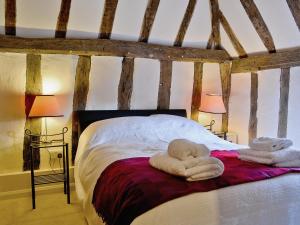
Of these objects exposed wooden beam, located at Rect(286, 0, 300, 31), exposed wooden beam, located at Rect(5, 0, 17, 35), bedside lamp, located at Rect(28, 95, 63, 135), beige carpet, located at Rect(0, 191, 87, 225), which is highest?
exposed wooden beam, located at Rect(286, 0, 300, 31)

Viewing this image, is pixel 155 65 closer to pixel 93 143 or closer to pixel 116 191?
pixel 93 143

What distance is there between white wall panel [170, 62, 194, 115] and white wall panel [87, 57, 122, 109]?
0.85m

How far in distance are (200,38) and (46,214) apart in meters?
2.96

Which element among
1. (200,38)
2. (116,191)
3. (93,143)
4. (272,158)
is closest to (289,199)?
(272,158)

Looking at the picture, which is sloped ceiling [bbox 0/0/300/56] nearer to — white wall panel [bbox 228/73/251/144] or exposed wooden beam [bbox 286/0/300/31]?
exposed wooden beam [bbox 286/0/300/31]

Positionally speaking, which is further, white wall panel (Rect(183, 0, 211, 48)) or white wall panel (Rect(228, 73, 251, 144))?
white wall panel (Rect(228, 73, 251, 144))

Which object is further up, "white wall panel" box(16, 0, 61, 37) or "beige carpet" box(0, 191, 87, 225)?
"white wall panel" box(16, 0, 61, 37)

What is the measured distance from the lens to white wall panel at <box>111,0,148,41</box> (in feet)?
10.7

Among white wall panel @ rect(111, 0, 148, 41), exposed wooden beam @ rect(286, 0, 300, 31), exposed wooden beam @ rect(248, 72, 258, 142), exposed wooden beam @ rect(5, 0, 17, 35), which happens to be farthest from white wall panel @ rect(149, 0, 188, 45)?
exposed wooden beam @ rect(5, 0, 17, 35)

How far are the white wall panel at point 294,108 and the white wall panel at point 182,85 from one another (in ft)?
4.40

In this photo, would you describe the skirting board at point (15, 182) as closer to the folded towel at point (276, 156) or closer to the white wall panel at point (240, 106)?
the folded towel at point (276, 156)

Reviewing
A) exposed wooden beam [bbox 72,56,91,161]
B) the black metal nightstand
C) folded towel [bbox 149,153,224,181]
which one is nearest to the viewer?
folded towel [bbox 149,153,224,181]

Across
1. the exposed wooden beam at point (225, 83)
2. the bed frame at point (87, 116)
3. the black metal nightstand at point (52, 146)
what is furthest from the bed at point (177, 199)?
the exposed wooden beam at point (225, 83)

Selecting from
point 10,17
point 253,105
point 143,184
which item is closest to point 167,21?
point 253,105
